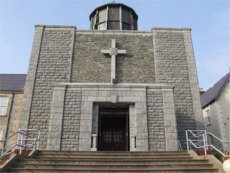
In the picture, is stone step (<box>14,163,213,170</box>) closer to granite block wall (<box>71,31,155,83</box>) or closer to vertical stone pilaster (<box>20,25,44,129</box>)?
vertical stone pilaster (<box>20,25,44,129</box>)

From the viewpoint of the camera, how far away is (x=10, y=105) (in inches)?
917

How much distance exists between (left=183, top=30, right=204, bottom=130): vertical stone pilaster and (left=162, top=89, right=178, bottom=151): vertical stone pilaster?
191 centimetres

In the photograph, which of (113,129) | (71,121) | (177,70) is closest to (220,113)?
(177,70)

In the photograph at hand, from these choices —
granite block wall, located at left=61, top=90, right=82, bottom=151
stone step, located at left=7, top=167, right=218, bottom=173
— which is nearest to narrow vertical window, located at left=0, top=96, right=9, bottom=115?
granite block wall, located at left=61, top=90, right=82, bottom=151

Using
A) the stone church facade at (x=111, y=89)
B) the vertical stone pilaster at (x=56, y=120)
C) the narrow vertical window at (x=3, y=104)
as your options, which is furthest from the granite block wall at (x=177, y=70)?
the narrow vertical window at (x=3, y=104)

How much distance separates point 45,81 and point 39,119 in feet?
7.08

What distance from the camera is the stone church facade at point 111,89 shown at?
1057cm

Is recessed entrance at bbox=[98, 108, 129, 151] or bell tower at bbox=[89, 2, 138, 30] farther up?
bell tower at bbox=[89, 2, 138, 30]

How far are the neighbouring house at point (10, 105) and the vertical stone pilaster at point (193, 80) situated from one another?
16.8m

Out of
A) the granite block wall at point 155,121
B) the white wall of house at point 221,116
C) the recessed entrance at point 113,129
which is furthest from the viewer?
the white wall of house at point 221,116

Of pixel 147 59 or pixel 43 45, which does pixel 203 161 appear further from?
pixel 43 45

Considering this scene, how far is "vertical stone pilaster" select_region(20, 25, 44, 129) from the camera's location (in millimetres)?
11693

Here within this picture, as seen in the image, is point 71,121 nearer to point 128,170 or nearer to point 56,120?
point 56,120

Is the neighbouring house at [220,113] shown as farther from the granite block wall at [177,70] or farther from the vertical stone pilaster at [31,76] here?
the vertical stone pilaster at [31,76]
